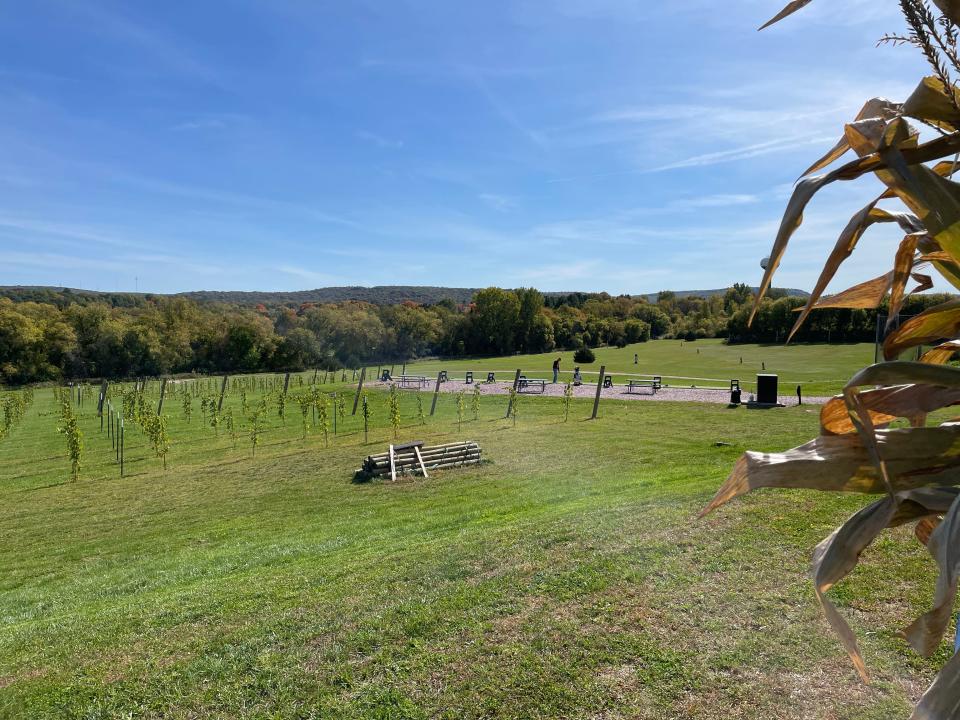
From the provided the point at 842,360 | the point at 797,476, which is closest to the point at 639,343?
the point at 842,360

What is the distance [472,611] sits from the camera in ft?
17.0

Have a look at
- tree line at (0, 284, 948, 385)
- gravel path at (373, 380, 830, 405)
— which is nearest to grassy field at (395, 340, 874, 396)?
gravel path at (373, 380, 830, 405)

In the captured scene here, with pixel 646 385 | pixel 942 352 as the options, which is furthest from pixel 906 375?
pixel 646 385

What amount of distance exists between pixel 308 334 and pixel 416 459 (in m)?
52.9

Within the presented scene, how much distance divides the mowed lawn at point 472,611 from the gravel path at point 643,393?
1532cm

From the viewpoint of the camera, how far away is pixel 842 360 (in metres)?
43.4

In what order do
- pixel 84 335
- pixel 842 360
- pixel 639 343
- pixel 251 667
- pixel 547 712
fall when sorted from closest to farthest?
1. pixel 547 712
2. pixel 251 667
3. pixel 842 360
4. pixel 84 335
5. pixel 639 343

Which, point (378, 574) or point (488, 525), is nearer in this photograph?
point (378, 574)

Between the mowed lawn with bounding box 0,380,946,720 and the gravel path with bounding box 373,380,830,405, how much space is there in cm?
1532

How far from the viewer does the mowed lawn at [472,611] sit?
3965 mm

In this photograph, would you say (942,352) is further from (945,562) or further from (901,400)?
(945,562)

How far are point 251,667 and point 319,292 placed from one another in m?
187

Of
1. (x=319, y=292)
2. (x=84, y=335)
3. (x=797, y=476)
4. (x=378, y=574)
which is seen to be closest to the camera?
(x=797, y=476)

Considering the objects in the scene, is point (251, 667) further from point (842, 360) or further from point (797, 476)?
point (842, 360)
